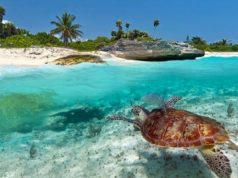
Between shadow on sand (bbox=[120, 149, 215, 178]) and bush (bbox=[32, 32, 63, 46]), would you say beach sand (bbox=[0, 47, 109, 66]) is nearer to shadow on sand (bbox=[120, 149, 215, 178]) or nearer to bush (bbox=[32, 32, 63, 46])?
shadow on sand (bbox=[120, 149, 215, 178])

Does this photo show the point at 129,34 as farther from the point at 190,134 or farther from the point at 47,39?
the point at 190,134

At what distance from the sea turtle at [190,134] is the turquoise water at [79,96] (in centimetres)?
430

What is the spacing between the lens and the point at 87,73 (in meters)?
30.7

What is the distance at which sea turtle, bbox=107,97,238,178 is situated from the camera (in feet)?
24.0

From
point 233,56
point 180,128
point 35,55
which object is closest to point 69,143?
point 180,128

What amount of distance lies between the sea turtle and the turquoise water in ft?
14.1

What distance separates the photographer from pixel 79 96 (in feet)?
65.9

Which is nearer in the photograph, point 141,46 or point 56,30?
point 141,46

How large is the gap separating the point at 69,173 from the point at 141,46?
38447 mm

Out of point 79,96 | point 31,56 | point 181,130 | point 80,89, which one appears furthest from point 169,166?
point 31,56

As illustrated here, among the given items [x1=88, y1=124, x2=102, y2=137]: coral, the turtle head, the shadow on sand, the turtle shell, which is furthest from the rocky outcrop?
the turtle shell

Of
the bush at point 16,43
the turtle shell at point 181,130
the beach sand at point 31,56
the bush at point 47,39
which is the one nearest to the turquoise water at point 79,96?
the beach sand at point 31,56

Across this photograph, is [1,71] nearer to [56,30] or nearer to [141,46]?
[141,46]

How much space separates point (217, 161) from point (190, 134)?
81 centimetres
